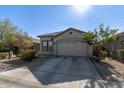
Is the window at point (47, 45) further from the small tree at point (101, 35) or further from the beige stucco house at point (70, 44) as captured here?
the small tree at point (101, 35)

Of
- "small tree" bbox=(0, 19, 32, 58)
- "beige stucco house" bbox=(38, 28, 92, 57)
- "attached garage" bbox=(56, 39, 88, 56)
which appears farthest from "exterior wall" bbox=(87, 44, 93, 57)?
"small tree" bbox=(0, 19, 32, 58)

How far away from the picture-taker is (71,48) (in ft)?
64.5

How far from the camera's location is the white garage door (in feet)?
63.3

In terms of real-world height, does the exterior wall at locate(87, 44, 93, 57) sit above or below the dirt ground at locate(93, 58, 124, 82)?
above

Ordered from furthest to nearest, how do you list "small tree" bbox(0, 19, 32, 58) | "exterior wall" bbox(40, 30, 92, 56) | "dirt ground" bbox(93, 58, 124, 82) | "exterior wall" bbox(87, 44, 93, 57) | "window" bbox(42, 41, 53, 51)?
"small tree" bbox(0, 19, 32, 58) → "window" bbox(42, 41, 53, 51) → "exterior wall" bbox(40, 30, 92, 56) → "exterior wall" bbox(87, 44, 93, 57) → "dirt ground" bbox(93, 58, 124, 82)

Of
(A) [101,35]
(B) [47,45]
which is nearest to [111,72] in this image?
(A) [101,35]

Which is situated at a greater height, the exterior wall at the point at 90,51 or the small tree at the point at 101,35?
the small tree at the point at 101,35

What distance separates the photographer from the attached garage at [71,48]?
19.3 metres

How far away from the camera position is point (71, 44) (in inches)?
778

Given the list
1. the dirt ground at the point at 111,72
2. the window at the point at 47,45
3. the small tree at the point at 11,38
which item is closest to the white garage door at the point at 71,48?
the window at the point at 47,45

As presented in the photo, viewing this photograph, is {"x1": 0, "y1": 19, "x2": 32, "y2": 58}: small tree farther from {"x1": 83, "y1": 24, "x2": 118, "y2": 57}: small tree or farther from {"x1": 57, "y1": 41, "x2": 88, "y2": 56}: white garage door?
{"x1": 83, "y1": 24, "x2": 118, "y2": 57}: small tree

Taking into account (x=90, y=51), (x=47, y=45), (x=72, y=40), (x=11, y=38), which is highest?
(x=11, y=38)

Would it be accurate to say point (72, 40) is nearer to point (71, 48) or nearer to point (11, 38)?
point (71, 48)
